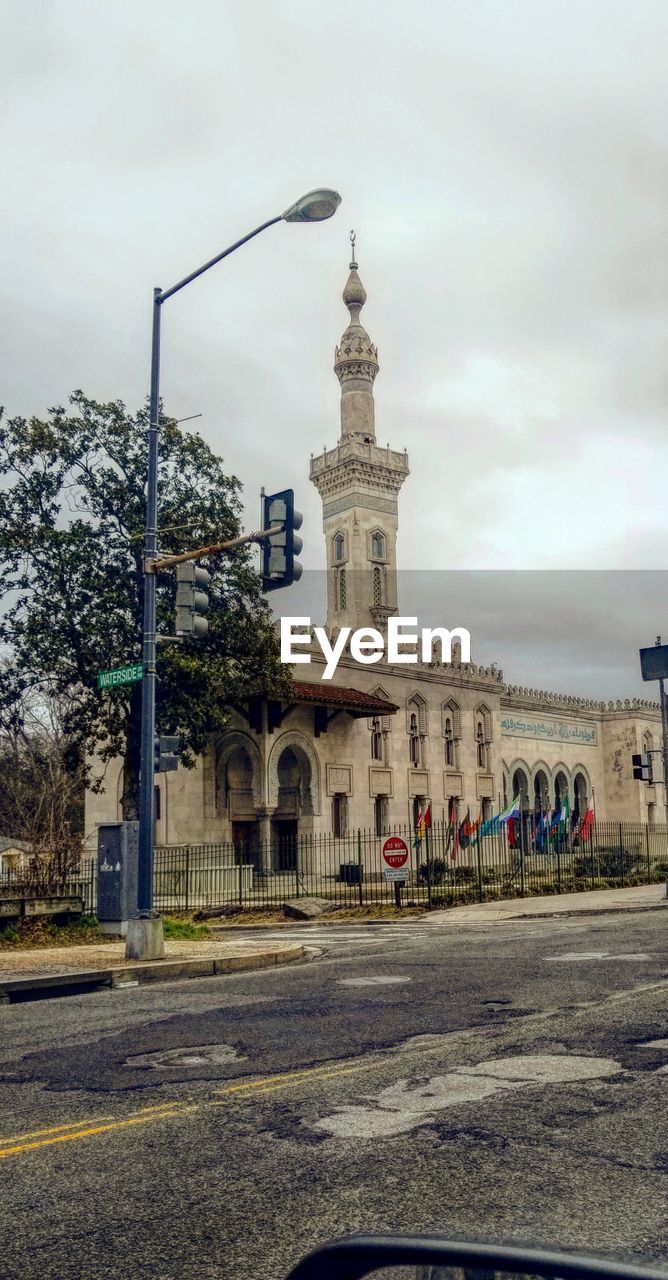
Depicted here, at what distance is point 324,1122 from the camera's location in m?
6.15

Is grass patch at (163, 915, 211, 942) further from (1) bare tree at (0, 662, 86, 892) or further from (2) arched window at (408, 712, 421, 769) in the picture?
(2) arched window at (408, 712, 421, 769)

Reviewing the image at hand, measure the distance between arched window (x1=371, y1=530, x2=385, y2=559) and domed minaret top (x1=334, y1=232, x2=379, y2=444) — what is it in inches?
233

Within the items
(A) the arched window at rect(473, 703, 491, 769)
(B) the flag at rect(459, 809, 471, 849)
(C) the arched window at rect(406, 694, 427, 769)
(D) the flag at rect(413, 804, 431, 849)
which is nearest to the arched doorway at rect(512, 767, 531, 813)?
(A) the arched window at rect(473, 703, 491, 769)

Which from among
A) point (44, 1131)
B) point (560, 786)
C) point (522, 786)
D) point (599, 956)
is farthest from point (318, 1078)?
point (560, 786)

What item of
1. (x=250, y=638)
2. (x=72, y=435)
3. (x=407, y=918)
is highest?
(x=72, y=435)

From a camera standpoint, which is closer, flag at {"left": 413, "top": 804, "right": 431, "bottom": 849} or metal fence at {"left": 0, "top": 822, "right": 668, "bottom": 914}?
metal fence at {"left": 0, "top": 822, "right": 668, "bottom": 914}

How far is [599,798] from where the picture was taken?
7456cm

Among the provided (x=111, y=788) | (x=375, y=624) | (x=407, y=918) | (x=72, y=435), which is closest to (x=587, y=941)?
(x=407, y=918)

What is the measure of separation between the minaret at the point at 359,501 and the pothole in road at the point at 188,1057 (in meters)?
57.4

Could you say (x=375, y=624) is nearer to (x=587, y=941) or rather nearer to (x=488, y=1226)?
(x=587, y=941)

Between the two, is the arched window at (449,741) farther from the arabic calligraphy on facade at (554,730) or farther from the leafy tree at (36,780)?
the leafy tree at (36,780)

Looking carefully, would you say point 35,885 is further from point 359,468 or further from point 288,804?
point 359,468

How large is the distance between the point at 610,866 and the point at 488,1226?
1326 inches

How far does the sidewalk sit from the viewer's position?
2345 centimetres
